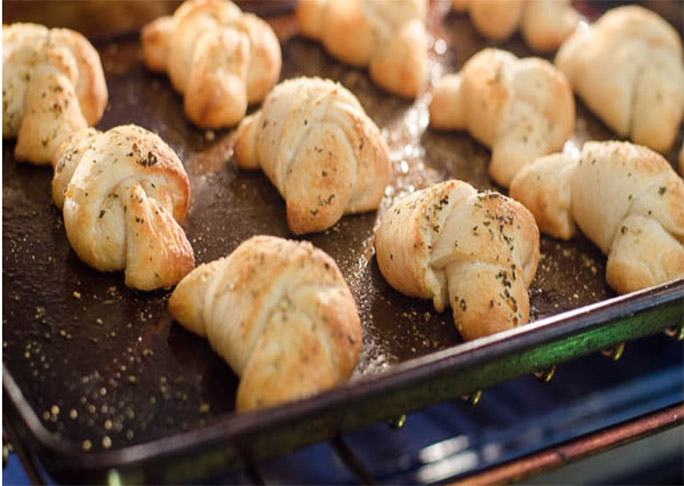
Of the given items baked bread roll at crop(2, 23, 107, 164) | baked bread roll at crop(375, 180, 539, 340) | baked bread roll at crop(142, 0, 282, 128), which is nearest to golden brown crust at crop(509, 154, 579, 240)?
baked bread roll at crop(375, 180, 539, 340)

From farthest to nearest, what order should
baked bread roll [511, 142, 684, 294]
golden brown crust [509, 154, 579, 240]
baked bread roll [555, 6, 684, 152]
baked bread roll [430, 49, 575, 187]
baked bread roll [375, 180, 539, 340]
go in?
baked bread roll [555, 6, 684, 152], baked bread roll [430, 49, 575, 187], golden brown crust [509, 154, 579, 240], baked bread roll [511, 142, 684, 294], baked bread roll [375, 180, 539, 340]

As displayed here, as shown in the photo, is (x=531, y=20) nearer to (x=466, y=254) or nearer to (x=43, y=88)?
(x=466, y=254)

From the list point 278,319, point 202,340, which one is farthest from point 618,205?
point 202,340

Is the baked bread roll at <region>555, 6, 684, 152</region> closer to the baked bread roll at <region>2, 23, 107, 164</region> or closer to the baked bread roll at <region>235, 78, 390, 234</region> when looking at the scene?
the baked bread roll at <region>235, 78, 390, 234</region>

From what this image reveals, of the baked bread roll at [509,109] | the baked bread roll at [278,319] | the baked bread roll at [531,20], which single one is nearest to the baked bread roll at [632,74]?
the baked bread roll at [531,20]

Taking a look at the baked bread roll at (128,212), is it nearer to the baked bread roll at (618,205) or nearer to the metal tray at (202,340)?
the metal tray at (202,340)

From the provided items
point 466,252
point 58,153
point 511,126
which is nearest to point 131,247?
point 58,153
